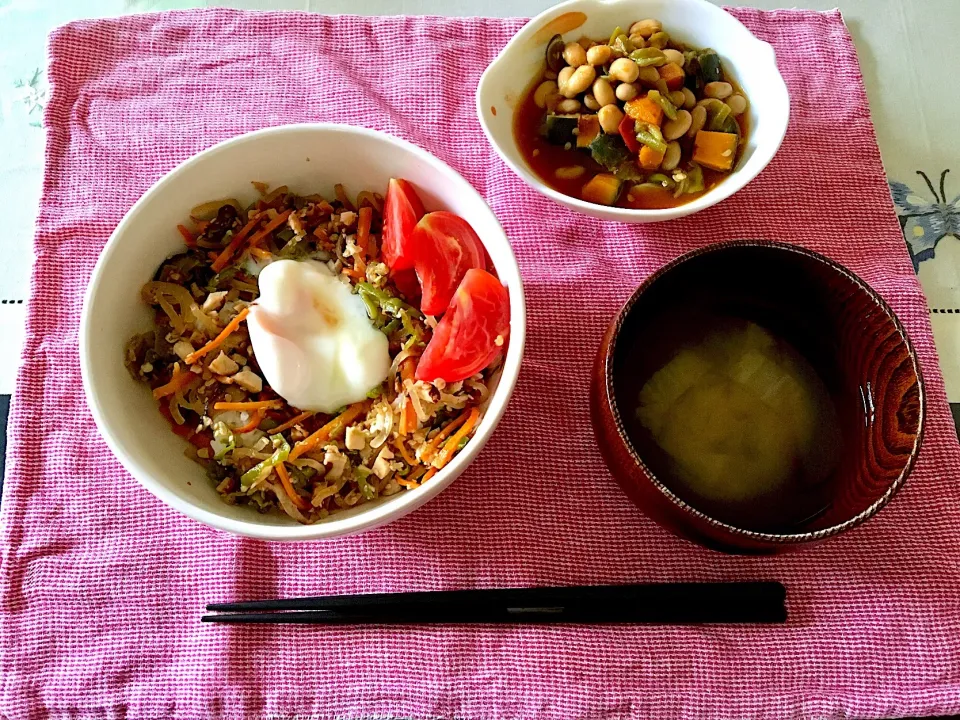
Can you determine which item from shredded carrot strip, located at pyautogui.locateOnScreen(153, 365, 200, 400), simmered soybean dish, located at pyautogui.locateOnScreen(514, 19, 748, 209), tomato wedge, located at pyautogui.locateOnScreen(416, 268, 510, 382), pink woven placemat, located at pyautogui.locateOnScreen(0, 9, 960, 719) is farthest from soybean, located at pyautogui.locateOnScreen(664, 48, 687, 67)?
shredded carrot strip, located at pyautogui.locateOnScreen(153, 365, 200, 400)

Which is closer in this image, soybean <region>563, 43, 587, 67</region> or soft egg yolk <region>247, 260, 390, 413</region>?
soft egg yolk <region>247, 260, 390, 413</region>

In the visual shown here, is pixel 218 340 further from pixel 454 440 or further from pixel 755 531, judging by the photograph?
pixel 755 531

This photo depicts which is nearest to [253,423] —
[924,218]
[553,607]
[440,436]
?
[440,436]

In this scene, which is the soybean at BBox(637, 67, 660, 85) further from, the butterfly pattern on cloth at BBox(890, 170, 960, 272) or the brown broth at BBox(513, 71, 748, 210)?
the butterfly pattern on cloth at BBox(890, 170, 960, 272)

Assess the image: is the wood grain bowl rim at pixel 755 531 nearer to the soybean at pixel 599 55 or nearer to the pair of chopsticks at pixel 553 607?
the pair of chopsticks at pixel 553 607

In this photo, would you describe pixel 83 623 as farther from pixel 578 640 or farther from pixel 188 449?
pixel 578 640

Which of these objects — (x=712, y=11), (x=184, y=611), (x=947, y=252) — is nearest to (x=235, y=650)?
(x=184, y=611)
